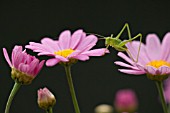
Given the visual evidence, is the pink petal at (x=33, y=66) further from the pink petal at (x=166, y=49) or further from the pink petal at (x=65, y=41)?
the pink petal at (x=166, y=49)

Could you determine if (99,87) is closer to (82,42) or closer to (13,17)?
(13,17)

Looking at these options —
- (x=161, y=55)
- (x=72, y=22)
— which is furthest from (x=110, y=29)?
(x=161, y=55)

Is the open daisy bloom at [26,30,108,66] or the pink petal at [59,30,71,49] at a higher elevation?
the pink petal at [59,30,71,49]

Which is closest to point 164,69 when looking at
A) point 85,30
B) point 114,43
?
point 114,43

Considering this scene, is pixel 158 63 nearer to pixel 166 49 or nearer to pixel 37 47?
pixel 166 49

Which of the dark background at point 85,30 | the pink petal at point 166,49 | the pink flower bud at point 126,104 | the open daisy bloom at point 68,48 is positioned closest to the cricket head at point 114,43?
the open daisy bloom at point 68,48

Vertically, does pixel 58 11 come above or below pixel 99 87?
above

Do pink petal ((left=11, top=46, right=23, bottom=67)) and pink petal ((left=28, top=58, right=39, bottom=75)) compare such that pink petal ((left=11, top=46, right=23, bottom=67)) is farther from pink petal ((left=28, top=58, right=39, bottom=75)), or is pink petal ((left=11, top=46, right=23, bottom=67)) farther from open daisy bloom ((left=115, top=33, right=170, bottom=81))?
open daisy bloom ((left=115, top=33, right=170, bottom=81))

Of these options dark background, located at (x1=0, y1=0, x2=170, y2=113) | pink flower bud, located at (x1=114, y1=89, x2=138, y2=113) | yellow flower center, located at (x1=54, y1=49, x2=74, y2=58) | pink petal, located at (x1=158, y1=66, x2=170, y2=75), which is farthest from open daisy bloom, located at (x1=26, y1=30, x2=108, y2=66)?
dark background, located at (x1=0, y1=0, x2=170, y2=113)
